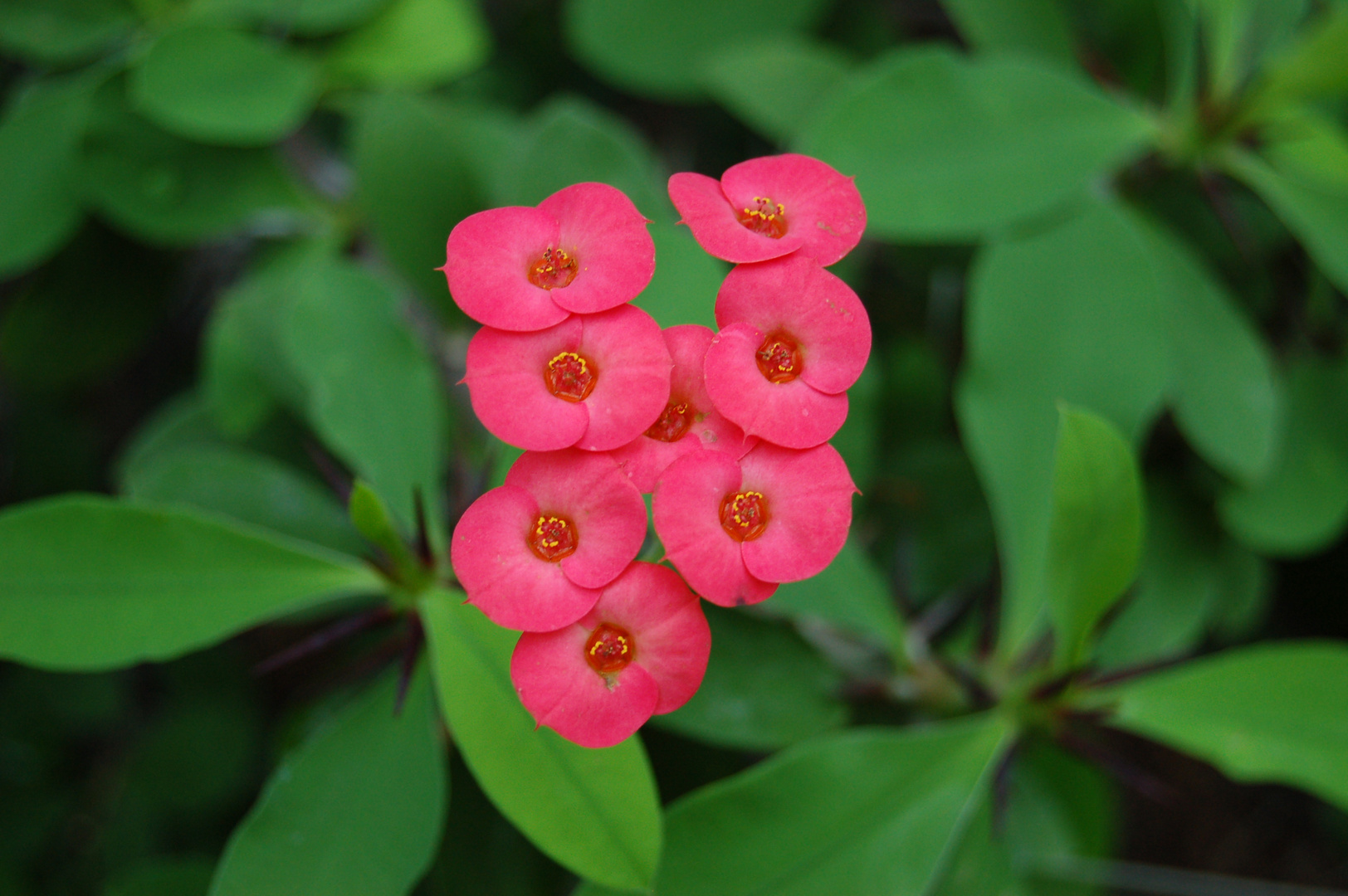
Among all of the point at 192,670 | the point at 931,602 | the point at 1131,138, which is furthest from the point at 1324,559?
the point at 192,670

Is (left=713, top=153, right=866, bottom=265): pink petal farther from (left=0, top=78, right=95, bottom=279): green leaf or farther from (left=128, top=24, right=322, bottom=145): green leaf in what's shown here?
(left=0, top=78, right=95, bottom=279): green leaf

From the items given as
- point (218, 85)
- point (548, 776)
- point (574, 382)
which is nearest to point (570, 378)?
point (574, 382)

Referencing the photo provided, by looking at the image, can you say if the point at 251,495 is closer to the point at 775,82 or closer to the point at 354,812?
the point at 354,812

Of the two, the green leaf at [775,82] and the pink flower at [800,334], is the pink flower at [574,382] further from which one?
the green leaf at [775,82]

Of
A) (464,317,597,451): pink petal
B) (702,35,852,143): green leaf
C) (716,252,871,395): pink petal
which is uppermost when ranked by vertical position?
(716,252,871,395): pink petal

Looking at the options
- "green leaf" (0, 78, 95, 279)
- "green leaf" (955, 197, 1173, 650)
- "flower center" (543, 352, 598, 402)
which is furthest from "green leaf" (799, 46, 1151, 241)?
"green leaf" (0, 78, 95, 279)

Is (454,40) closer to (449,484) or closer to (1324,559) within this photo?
(449,484)
